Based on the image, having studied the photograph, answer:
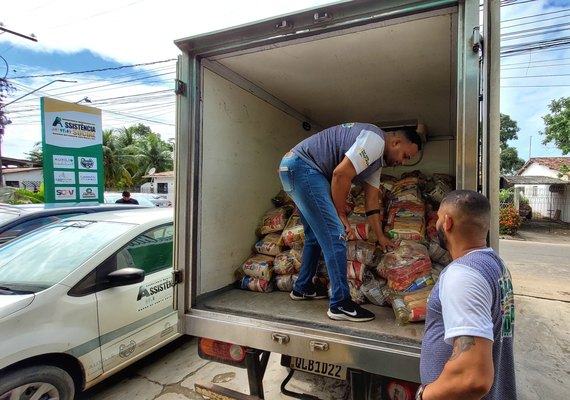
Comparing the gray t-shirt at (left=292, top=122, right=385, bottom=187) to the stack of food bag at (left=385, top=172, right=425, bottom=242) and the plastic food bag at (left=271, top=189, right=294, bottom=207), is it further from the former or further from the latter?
the plastic food bag at (left=271, top=189, right=294, bottom=207)

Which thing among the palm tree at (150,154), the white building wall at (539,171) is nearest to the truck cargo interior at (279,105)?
the white building wall at (539,171)

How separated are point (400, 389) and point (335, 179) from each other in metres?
1.19

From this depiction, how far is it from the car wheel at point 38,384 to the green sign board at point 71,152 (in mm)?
5315

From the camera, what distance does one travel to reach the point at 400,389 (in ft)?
5.47

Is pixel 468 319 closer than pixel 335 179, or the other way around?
pixel 468 319

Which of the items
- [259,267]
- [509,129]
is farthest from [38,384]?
[509,129]

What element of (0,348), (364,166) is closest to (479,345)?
(364,166)

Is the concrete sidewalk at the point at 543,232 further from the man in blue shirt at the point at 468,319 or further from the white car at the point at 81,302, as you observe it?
the man in blue shirt at the point at 468,319

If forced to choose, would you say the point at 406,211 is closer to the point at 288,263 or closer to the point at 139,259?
the point at 288,263

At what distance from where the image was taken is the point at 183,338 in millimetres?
3561

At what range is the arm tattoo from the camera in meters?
0.91

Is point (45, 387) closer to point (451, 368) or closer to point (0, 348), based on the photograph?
point (0, 348)

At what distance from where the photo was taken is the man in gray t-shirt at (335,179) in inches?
80.4

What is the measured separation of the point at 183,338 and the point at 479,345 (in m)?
3.31
